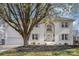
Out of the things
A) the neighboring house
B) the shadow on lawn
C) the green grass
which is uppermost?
the neighboring house

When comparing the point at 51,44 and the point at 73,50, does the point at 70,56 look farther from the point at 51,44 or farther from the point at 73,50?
the point at 51,44

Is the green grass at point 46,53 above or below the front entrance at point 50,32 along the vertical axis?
below

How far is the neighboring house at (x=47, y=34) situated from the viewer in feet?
10.3

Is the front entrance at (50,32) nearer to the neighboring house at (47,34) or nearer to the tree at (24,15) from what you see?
the neighboring house at (47,34)

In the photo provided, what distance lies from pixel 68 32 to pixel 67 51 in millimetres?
283

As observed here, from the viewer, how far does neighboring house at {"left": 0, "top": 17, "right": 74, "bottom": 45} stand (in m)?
3.15

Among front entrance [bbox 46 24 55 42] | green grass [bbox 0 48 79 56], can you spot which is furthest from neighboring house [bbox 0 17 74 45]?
A: green grass [bbox 0 48 79 56]

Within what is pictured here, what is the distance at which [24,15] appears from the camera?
3.21 m

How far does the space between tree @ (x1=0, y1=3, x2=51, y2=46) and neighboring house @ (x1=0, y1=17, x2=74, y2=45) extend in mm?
68

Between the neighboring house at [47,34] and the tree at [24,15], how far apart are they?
68mm

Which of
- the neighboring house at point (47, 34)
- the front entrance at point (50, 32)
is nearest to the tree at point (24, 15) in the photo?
the neighboring house at point (47, 34)

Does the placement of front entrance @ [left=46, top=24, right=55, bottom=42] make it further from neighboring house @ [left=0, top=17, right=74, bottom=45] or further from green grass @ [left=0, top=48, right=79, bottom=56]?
green grass @ [left=0, top=48, right=79, bottom=56]

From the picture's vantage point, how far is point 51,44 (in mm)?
3176

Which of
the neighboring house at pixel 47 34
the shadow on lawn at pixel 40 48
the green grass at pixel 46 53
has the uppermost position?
the neighboring house at pixel 47 34
